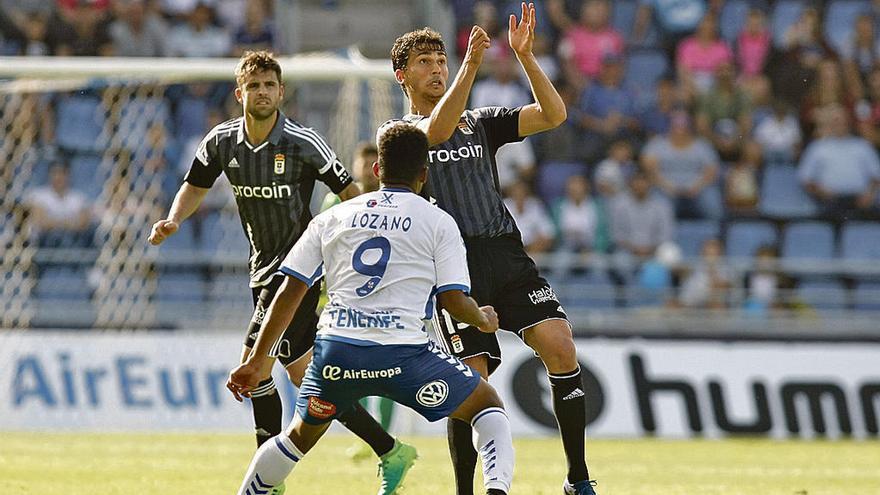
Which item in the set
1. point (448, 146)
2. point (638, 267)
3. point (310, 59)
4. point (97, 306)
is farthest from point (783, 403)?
point (448, 146)

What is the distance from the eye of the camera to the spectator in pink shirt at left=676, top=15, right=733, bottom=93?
64.2 feet

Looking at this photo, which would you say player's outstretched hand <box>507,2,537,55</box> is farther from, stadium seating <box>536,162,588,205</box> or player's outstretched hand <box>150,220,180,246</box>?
stadium seating <box>536,162,588,205</box>

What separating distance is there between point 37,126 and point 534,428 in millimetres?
6757

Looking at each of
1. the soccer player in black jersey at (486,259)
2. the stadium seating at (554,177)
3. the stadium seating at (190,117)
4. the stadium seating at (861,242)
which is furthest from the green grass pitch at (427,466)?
the stadium seating at (190,117)

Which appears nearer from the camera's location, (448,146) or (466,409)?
(466,409)

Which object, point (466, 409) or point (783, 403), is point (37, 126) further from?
point (466, 409)

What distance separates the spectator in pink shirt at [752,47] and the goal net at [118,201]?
5.75 metres

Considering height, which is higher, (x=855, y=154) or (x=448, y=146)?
Answer: (x=448, y=146)

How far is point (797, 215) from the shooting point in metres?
18.5

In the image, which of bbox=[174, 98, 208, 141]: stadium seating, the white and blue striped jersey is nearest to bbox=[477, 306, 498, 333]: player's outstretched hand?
the white and blue striped jersey

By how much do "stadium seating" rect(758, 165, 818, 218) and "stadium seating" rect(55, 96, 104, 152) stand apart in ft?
27.2

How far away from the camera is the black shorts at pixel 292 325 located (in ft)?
27.4

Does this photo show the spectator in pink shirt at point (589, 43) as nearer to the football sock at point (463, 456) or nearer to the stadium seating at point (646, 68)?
the stadium seating at point (646, 68)

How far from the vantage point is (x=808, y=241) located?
59.9 ft
